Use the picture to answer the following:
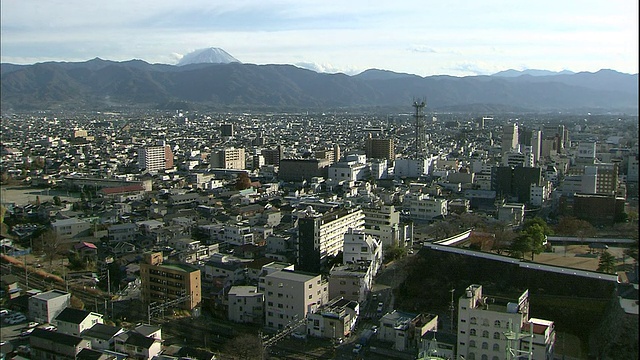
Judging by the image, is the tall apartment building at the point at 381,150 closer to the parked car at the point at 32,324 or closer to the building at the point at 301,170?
the building at the point at 301,170

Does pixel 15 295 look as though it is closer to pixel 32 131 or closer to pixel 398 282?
pixel 398 282

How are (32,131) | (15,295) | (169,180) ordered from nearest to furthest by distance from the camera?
(15,295)
(169,180)
(32,131)

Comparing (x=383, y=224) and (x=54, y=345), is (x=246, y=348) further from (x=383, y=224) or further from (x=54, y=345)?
(x=383, y=224)

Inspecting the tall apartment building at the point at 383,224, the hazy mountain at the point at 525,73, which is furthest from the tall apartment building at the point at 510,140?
the hazy mountain at the point at 525,73

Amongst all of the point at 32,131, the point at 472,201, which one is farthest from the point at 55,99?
the point at 472,201

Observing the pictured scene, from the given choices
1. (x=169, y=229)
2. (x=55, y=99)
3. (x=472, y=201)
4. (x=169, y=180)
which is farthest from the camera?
(x=55, y=99)
